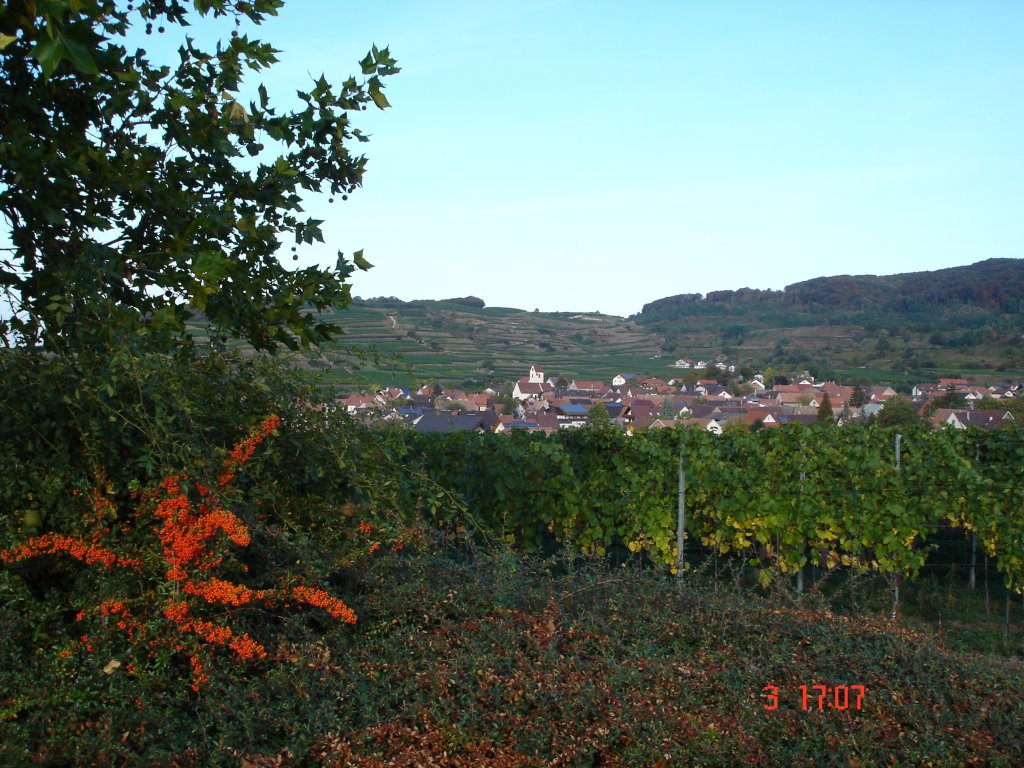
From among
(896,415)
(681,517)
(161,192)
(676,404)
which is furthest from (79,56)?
(676,404)

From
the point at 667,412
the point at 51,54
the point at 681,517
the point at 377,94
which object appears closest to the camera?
the point at 51,54

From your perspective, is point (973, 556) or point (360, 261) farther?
point (973, 556)

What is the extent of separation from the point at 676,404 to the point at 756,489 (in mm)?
12696

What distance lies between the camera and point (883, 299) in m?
51.0

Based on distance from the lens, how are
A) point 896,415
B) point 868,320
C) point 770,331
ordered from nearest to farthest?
point 896,415 < point 868,320 < point 770,331

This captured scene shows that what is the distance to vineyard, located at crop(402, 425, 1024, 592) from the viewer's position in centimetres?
783

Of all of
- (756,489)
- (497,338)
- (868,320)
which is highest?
(868,320)

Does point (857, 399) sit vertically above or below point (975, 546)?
above

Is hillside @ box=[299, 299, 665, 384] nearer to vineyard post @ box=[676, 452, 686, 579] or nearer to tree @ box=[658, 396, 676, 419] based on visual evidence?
tree @ box=[658, 396, 676, 419]
